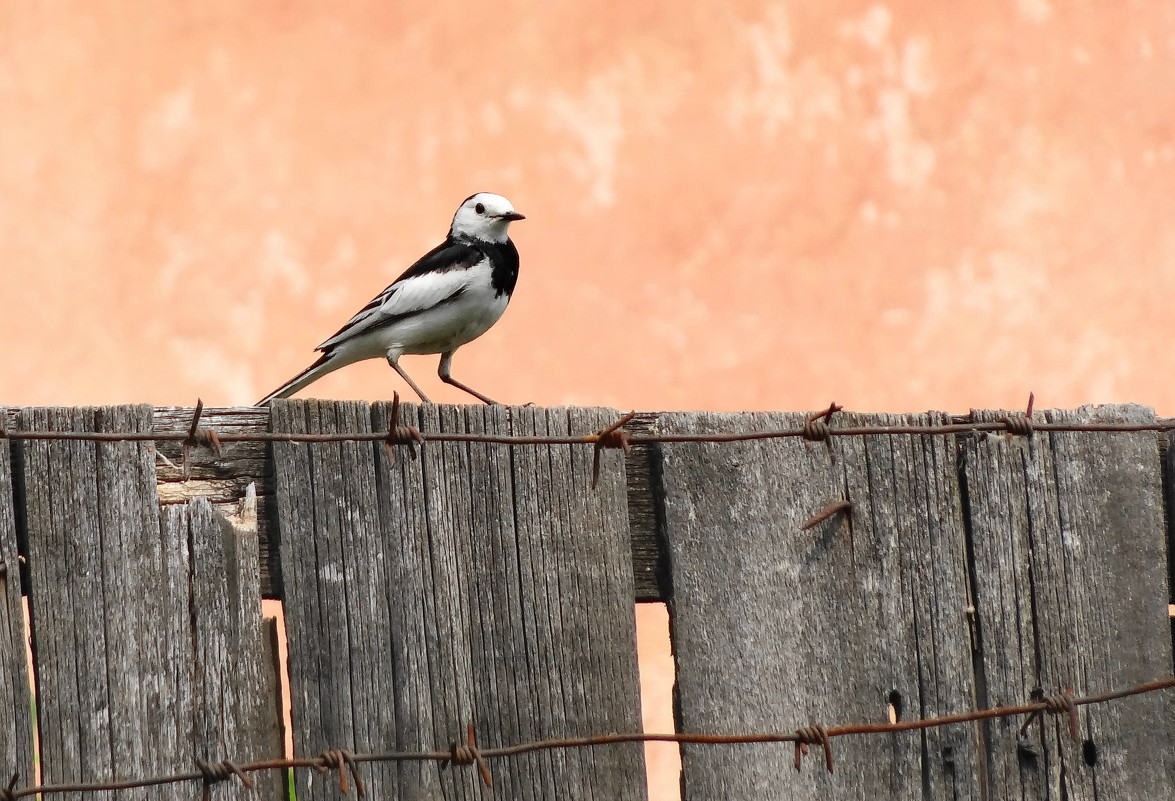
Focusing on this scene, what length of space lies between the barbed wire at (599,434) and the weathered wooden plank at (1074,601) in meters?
0.04

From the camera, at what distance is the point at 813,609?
254cm

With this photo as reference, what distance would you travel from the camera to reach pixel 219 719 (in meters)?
2.27

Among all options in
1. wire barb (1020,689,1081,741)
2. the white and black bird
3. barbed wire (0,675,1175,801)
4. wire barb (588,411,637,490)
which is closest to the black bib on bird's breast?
the white and black bird

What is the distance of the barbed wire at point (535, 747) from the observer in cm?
220

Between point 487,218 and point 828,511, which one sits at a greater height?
point 487,218

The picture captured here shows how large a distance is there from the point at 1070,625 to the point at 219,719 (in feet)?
5.90

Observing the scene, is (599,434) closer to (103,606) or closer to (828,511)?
(828,511)

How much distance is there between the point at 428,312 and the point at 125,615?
291 cm

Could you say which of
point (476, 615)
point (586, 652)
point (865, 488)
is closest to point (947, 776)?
point (865, 488)

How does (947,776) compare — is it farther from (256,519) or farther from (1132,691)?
(256,519)

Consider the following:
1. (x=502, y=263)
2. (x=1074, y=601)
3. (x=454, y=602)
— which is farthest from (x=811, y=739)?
(x=502, y=263)

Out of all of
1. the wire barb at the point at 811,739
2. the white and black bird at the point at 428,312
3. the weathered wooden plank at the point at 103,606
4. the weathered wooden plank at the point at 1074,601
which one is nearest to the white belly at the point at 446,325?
the white and black bird at the point at 428,312

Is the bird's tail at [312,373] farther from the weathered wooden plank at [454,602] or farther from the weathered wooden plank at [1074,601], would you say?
the weathered wooden plank at [1074,601]

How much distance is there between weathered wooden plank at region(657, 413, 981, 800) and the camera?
250 cm
